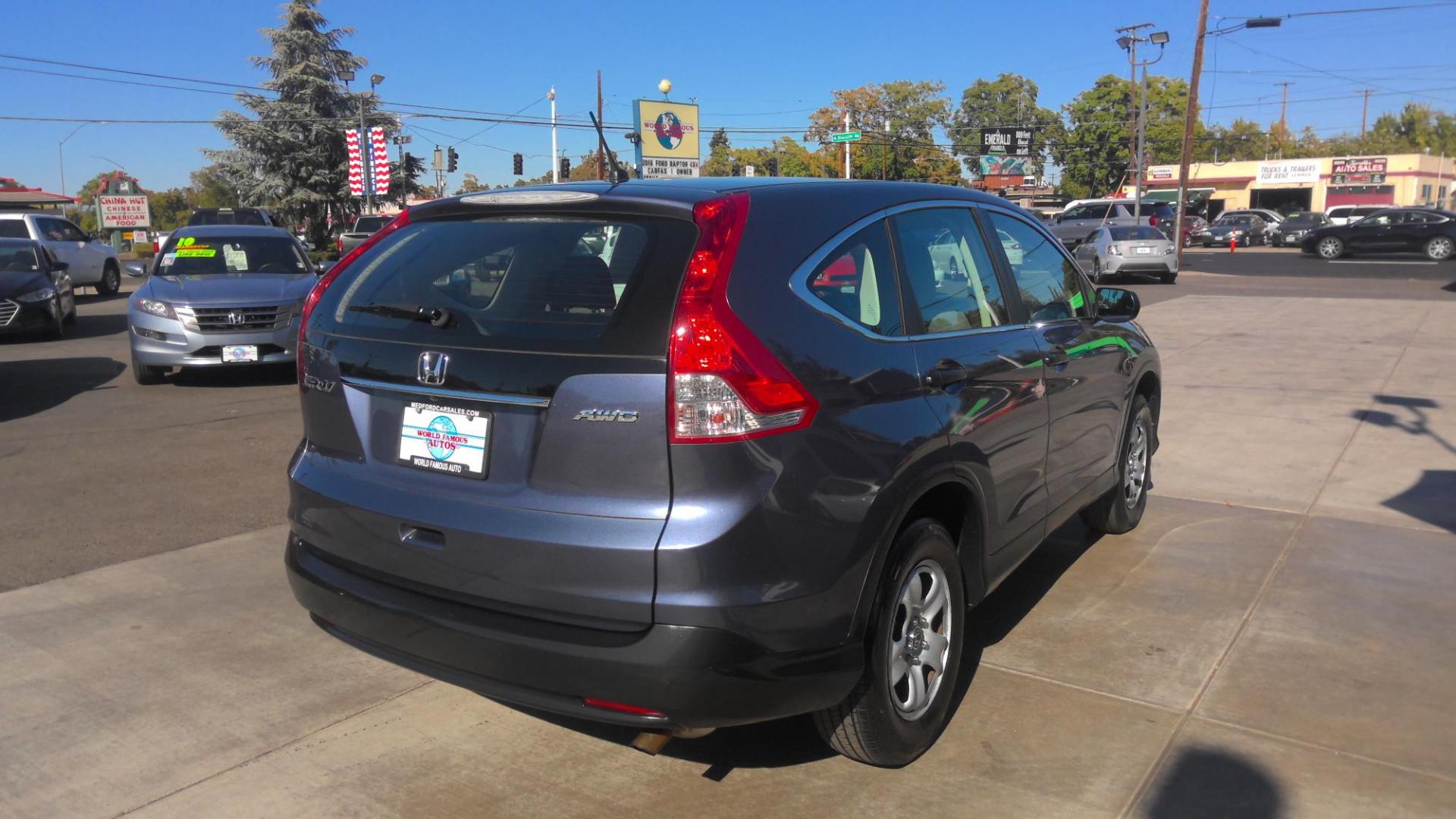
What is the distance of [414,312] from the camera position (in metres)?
3.19

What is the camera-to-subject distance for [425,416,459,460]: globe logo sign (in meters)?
2.99

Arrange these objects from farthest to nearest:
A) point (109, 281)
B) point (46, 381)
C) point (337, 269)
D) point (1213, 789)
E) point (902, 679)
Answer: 1. point (109, 281)
2. point (46, 381)
3. point (337, 269)
4. point (902, 679)
5. point (1213, 789)

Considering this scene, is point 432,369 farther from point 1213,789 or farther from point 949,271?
point 1213,789

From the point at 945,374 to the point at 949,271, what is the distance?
1.77 feet

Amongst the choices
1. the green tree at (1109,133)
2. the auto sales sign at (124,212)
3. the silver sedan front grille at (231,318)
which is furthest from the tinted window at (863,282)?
the green tree at (1109,133)

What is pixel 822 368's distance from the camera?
2.94m

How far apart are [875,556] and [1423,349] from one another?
1193 cm

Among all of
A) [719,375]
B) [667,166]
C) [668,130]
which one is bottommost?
[719,375]

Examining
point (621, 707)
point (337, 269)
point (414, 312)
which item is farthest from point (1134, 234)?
point (621, 707)

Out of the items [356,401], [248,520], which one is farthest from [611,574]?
[248,520]

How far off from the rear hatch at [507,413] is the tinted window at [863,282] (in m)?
→ 0.47

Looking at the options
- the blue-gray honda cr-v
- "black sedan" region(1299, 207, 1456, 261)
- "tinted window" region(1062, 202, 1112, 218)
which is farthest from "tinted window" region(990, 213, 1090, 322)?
"black sedan" region(1299, 207, 1456, 261)

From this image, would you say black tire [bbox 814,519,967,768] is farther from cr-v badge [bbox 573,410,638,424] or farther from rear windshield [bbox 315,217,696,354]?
rear windshield [bbox 315,217,696,354]

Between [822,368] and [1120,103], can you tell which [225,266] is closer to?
[822,368]
